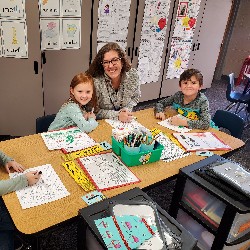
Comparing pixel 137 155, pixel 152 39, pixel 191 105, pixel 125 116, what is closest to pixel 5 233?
pixel 137 155

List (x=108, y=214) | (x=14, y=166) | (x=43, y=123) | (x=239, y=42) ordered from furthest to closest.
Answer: (x=239, y=42) < (x=43, y=123) < (x=14, y=166) < (x=108, y=214)

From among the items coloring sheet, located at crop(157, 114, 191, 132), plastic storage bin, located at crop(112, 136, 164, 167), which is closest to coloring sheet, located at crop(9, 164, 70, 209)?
plastic storage bin, located at crop(112, 136, 164, 167)

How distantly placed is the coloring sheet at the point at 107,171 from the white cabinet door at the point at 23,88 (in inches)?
77.7

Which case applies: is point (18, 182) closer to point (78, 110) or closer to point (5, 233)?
point (5, 233)

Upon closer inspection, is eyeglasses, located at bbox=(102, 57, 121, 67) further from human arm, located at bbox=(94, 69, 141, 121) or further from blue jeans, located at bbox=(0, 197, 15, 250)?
blue jeans, located at bbox=(0, 197, 15, 250)

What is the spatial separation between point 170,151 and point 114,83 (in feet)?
3.26

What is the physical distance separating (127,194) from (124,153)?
49 cm

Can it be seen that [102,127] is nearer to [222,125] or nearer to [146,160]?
[146,160]

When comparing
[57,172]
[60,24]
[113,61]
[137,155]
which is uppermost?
[60,24]

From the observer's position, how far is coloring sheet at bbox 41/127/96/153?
6.81 ft

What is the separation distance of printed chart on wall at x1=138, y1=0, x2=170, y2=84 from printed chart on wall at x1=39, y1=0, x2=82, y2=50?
111cm

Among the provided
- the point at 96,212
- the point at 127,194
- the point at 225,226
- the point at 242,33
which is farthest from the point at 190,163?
the point at 242,33

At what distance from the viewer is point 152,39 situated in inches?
178

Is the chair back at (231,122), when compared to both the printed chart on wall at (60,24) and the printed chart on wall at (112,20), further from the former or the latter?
the printed chart on wall at (60,24)
